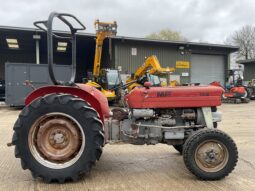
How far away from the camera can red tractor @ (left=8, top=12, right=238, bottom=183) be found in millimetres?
4266

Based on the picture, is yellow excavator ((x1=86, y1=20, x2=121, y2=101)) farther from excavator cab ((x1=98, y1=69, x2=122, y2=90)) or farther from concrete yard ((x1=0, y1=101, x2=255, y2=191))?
concrete yard ((x1=0, y1=101, x2=255, y2=191))

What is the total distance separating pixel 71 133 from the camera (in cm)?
438

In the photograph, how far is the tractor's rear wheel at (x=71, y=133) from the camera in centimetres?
425

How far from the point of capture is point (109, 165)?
205 inches

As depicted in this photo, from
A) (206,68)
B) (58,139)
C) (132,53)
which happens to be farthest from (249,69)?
(58,139)

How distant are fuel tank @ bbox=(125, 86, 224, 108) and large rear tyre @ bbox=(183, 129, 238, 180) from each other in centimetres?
51

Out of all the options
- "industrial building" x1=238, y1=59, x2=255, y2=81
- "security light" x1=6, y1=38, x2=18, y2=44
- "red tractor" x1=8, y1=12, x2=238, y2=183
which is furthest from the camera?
"industrial building" x1=238, y1=59, x2=255, y2=81

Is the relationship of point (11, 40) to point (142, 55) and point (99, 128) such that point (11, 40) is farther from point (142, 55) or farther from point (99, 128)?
point (99, 128)

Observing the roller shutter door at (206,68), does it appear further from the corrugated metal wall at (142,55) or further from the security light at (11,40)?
the security light at (11,40)

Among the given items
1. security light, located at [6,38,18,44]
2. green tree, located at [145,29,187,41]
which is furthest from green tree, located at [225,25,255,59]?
security light, located at [6,38,18,44]

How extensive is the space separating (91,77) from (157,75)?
3794 mm

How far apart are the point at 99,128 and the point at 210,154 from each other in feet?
4.82

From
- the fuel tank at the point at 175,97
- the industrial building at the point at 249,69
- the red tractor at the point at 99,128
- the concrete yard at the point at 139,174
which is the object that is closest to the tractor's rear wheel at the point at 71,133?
the red tractor at the point at 99,128

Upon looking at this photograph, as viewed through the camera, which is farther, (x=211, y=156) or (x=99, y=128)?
(x=211, y=156)
